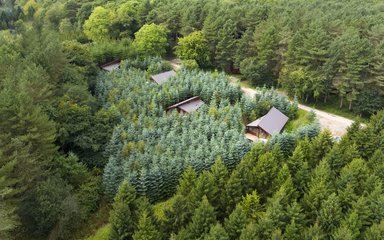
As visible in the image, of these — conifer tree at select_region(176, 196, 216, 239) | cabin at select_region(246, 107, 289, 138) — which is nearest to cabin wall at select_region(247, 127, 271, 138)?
cabin at select_region(246, 107, 289, 138)

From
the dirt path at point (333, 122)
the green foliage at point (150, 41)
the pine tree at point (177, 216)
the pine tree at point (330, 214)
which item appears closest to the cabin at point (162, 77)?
the green foliage at point (150, 41)

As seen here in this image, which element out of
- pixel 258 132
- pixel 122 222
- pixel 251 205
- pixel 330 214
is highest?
pixel 330 214

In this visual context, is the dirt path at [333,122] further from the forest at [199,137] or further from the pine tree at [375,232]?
the pine tree at [375,232]

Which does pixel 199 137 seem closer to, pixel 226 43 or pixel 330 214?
pixel 330 214

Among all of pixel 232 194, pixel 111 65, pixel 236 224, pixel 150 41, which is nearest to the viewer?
pixel 236 224

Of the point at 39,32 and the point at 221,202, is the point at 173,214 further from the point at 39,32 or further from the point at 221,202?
the point at 39,32

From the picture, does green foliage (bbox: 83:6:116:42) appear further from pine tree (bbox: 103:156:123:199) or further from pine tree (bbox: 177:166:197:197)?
pine tree (bbox: 177:166:197:197)

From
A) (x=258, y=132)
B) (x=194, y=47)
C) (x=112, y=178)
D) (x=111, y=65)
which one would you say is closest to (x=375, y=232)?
(x=258, y=132)
